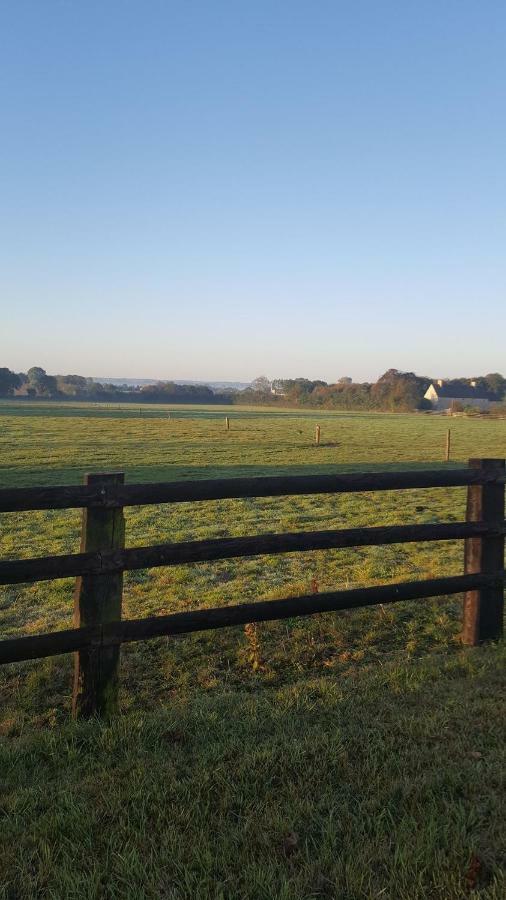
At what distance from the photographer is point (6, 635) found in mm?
6898

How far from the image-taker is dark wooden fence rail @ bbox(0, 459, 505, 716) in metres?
4.04

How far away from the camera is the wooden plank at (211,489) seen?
159 inches

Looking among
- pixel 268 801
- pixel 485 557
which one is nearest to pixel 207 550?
pixel 268 801

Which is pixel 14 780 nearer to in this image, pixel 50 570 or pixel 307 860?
pixel 50 570

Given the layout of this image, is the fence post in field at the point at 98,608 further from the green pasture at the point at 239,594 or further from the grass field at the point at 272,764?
the green pasture at the point at 239,594

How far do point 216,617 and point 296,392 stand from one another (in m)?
166

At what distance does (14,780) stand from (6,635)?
12.6 feet

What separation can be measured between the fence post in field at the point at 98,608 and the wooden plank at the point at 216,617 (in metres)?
0.09

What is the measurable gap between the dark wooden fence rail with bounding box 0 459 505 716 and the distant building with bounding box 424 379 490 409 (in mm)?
151291

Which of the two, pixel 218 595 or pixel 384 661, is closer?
pixel 384 661

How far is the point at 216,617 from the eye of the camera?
14.9 ft

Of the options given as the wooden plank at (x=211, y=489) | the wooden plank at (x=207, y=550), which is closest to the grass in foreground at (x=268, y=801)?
the wooden plank at (x=207, y=550)

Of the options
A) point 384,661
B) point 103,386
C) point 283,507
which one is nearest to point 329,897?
point 384,661

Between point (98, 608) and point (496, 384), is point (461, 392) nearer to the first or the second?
point (496, 384)
